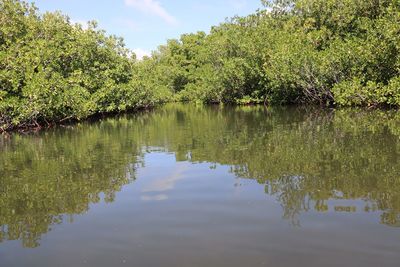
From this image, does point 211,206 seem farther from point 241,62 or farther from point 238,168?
Answer: point 241,62

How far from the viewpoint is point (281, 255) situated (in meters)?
4.94

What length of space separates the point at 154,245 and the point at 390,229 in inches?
133

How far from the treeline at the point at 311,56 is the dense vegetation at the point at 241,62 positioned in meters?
0.09

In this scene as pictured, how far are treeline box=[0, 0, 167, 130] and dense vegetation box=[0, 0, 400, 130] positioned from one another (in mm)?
83

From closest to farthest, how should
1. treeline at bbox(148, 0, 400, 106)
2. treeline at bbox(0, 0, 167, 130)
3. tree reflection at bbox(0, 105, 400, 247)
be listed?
tree reflection at bbox(0, 105, 400, 247) < treeline at bbox(0, 0, 167, 130) < treeline at bbox(148, 0, 400, 106)

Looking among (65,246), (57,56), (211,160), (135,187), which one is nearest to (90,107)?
(57,56)

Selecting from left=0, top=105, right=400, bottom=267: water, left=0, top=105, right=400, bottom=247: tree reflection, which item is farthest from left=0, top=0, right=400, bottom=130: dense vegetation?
left=0, top=105, right=400, bottom=267: water

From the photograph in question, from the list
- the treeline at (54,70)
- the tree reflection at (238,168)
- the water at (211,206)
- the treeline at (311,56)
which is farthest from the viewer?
the treeline at (311,56)

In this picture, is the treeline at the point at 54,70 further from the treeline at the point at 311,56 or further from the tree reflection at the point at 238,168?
the treeline at the point at 311,56

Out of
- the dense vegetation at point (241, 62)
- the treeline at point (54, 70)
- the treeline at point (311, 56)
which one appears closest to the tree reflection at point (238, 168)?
the treeline at point (54, 70)

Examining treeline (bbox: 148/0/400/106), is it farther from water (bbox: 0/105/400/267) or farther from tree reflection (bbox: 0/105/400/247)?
water (bbox: 0/105/400/267)

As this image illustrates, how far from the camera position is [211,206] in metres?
7.26

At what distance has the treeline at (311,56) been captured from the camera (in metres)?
26.8

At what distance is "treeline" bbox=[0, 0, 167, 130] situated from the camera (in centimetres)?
2445
